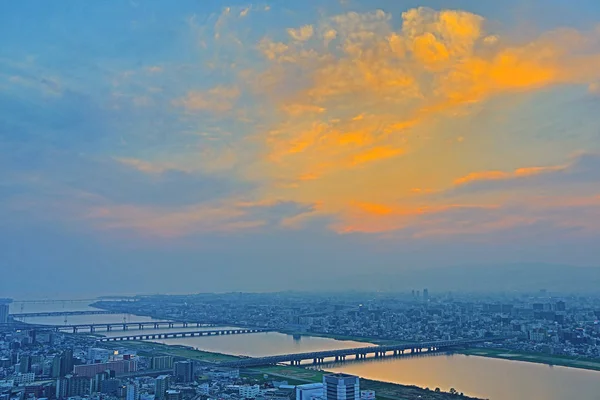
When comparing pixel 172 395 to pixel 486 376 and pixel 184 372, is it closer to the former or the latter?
pixel 184 372

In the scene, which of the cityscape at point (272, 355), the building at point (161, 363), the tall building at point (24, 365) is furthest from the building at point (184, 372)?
the tall building at point (24, 365)

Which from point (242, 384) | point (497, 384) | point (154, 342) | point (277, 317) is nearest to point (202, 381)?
point (242, 384)

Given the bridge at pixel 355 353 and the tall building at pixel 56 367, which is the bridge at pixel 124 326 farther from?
the bridge at pixel 355 353

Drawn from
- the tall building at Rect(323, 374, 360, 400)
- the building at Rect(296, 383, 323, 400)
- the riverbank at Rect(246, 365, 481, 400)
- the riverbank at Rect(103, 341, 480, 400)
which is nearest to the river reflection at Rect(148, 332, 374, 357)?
the riverbank at Rect(103, 341, 480, 400)

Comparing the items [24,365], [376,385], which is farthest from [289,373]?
[24,365]

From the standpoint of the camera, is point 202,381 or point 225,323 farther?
point 225,323

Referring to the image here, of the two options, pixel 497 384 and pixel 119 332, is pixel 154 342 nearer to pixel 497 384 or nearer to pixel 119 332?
pixel 119 332

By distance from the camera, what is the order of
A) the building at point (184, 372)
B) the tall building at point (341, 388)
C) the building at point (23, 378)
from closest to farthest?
the tall building at point (341, 388) → the building at point (23, 378) → the building at point (184, 372)
